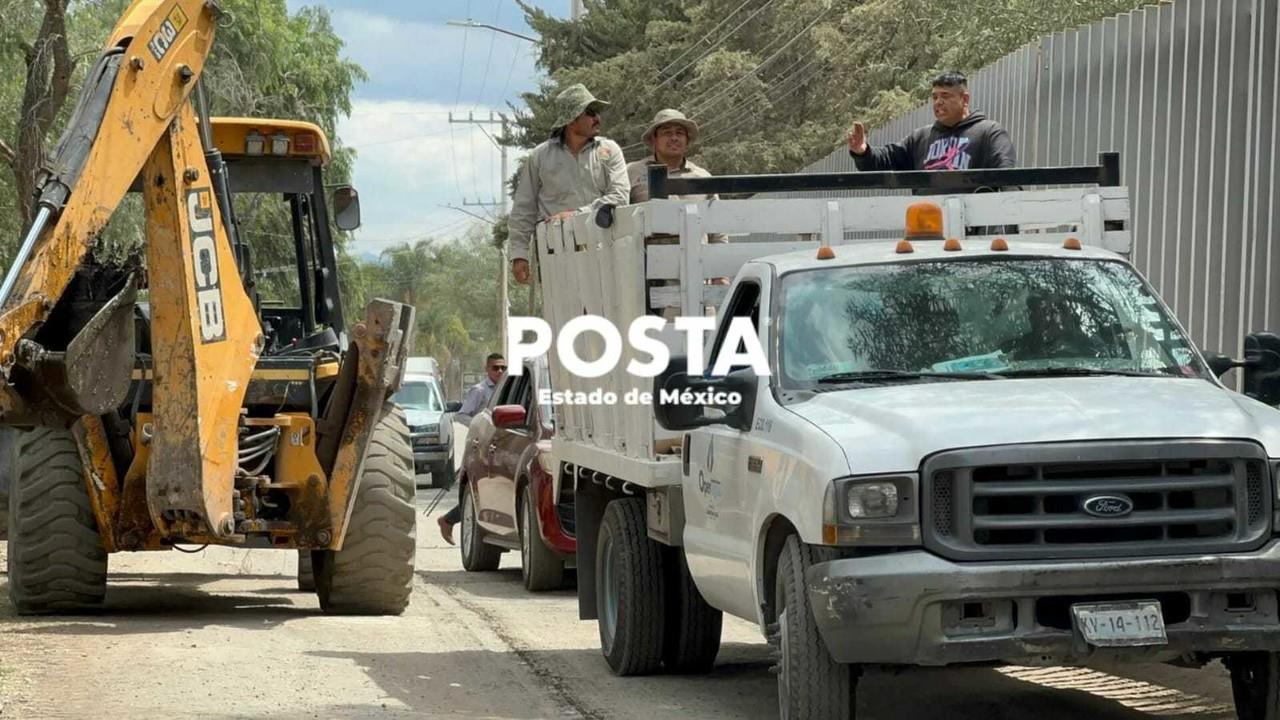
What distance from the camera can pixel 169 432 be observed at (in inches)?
463

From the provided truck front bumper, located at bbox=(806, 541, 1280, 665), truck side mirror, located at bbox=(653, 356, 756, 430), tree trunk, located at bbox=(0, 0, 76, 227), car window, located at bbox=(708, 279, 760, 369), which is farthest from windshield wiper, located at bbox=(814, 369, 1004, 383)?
tree trunk, located at bbox=(0, 0, 76, 227)

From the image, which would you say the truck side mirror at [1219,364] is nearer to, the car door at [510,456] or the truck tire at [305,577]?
the car door at [510,456]

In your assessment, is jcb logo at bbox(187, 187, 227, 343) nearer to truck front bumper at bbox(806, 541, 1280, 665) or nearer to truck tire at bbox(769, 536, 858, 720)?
truck tire at bbox(769, 536, 858, 720)

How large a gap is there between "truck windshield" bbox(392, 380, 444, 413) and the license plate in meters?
25.3

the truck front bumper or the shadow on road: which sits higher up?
→ the truck front bumper

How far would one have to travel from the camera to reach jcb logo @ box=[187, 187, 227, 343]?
11.8m

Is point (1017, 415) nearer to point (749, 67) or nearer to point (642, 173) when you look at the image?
point (642, 173)

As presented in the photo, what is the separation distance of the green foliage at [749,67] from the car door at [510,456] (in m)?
23.6

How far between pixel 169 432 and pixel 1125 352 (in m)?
5.67

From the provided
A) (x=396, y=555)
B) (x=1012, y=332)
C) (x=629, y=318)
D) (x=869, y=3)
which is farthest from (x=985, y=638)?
(x=869, y=3)

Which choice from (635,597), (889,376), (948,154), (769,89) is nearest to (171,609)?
(635,597)

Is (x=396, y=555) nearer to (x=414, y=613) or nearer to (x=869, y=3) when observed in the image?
(x=414, y=613)

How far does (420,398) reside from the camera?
32812 mm

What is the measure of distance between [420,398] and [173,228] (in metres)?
21.1
